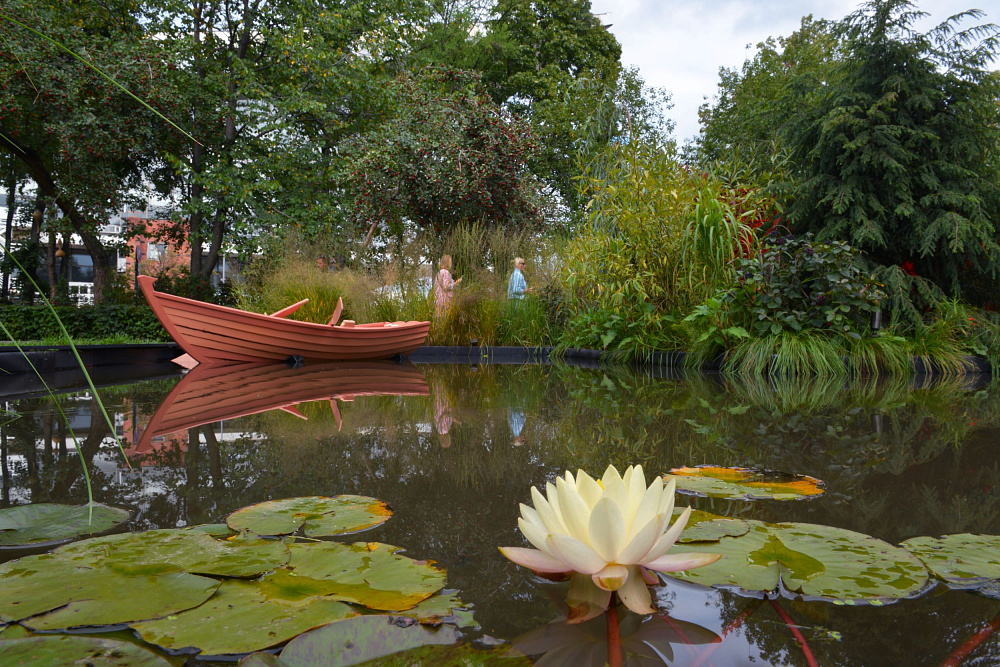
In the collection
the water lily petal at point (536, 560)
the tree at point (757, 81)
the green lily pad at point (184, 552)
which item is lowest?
the green lily pad at point (184, 552)

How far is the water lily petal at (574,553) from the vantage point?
2.42 feet

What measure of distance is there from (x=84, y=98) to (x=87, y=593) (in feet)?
39.2

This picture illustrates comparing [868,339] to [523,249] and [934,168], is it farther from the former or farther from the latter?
[523,249]

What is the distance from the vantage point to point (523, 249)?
841 centimetres

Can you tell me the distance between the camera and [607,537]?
2.51 feet

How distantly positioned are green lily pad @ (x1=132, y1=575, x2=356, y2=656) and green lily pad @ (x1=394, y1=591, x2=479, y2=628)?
89 mm

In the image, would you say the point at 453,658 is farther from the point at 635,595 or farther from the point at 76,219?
the point at 76,219

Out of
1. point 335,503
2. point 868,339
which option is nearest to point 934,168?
point 868,339

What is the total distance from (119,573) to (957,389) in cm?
483

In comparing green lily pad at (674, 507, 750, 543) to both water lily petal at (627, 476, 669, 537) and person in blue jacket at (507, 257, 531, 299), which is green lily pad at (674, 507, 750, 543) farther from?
person in blue jacket at (507, 257, 531, 299)

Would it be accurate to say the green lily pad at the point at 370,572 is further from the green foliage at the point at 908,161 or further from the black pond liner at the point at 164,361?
the green foliage at the point at 908,161

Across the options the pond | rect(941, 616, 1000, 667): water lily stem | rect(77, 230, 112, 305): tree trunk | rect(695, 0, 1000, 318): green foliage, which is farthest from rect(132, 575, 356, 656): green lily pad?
rect(77, 230, 112, 305): tree trunk

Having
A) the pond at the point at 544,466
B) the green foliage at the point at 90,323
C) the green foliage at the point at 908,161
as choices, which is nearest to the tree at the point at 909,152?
the green foliage at the point at 908,161

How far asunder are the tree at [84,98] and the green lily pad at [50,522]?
32.6ft
